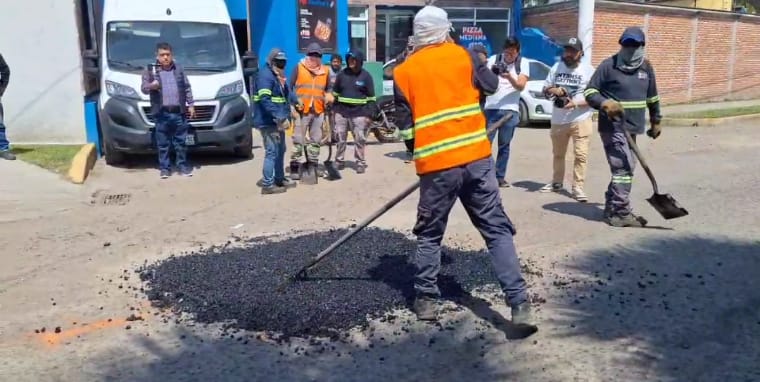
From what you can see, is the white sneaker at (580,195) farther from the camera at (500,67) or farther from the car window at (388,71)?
the car window at (388,71)

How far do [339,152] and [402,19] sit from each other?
43.2ft

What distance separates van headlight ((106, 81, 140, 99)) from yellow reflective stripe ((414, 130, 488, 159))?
7.28m

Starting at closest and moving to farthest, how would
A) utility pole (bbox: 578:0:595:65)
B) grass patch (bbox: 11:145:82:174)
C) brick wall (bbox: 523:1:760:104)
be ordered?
grass patch (bbox: 11:145:82:174) < utility pole (bbox: 578:0:595:65) < brick wall (bbox: 523:1:760:104)

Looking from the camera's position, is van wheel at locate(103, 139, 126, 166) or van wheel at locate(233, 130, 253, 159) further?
van wheel at locate(233, 130, 253, 159)

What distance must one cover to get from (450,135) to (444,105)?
0.61 ft

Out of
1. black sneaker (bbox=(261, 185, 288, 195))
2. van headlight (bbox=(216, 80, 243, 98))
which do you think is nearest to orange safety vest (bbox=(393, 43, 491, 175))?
black sneaker (bbox=(261, 185, 288, 195))

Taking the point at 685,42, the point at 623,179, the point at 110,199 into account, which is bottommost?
the point at 110,199

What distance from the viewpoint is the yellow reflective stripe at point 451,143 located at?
430 cm

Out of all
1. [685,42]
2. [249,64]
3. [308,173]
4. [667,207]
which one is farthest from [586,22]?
[667,207]

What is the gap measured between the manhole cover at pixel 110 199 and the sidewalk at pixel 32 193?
0.63 ft

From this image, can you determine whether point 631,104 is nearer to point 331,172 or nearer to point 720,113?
point 331,172

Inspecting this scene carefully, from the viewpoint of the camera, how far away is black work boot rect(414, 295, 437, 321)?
15.2ft

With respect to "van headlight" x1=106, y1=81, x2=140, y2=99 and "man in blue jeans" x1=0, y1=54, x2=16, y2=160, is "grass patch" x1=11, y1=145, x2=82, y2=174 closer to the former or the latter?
"man in blue jeans" x1=0, y1=54, x2=16, y2=160

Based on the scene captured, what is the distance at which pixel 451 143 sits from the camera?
430cm
